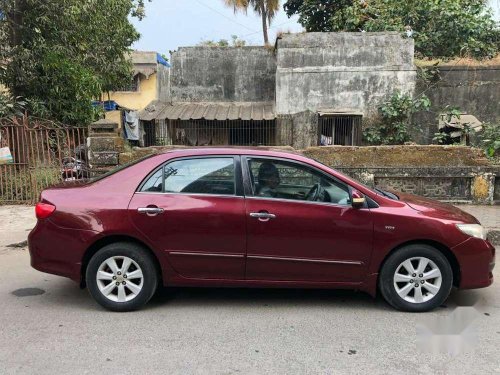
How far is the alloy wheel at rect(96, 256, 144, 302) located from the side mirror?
210 cm

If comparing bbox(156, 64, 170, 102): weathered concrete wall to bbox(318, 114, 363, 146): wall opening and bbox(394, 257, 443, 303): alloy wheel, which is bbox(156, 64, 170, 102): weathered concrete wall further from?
bbox(394, 257, 443, 303): alloy wheel

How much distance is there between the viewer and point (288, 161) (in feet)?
15.0

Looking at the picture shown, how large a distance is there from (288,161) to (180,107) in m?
12.3

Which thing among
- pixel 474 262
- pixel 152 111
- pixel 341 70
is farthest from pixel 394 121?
pixel 474 262

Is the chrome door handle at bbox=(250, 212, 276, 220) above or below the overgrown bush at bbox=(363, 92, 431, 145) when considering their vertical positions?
below

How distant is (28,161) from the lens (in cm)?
991

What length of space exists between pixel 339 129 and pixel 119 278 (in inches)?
426

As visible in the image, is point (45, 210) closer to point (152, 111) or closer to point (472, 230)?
point (472, 230)

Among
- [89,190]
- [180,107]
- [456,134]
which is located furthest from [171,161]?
[180,107]

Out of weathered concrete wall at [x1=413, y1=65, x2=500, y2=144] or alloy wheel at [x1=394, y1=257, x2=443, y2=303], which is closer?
alloy wheel at [x1=394, y1=257, x2=443, y2=303]

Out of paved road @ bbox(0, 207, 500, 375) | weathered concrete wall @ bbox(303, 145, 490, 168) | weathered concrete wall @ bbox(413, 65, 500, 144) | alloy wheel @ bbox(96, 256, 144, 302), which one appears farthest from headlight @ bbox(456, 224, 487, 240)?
weathered concrete wall @ bbox(413, 65, 500, 144)

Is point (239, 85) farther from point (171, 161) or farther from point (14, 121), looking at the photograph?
point (171, 161)

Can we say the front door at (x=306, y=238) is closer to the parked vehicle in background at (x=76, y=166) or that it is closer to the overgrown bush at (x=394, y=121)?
the parked vehicle in background at (x=76, y=166)

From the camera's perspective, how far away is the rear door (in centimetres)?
437
